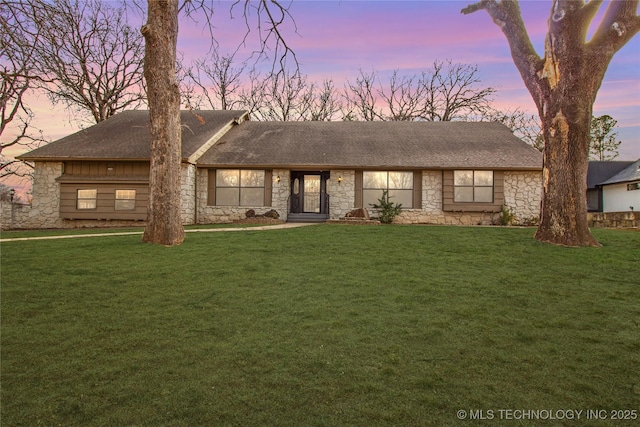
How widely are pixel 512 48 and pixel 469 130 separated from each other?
9801 millimetres

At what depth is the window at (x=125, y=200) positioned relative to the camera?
15.5 metres

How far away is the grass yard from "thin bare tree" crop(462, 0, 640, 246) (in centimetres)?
183

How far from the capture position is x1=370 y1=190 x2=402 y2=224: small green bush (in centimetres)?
1527

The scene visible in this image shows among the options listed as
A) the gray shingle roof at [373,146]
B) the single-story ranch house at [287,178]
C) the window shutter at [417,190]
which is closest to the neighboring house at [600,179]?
the gray shingle roof at [373,146]

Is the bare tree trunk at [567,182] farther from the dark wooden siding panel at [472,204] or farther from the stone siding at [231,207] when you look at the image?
the stone siding at [231,207]

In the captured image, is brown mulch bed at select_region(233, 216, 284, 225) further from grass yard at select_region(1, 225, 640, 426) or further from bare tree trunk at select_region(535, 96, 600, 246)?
bare tree trunk at select_region(535, 96, 600, 246)

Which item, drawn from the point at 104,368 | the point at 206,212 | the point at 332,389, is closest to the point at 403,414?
the point at 332,389

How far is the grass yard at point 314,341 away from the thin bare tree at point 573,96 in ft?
6.01

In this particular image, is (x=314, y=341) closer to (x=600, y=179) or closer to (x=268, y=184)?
(x=268, y=184)

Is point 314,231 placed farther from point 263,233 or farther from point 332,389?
point 332,389

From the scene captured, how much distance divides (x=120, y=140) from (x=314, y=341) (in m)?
16.1

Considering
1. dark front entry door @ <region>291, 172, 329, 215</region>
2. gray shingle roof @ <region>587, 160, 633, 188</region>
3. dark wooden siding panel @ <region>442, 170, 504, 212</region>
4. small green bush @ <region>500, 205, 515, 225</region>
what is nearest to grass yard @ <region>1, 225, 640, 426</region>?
small green bush @ <region>500, 205, 515, 225</region>

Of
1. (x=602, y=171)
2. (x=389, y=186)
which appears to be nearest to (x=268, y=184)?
(x=389, y=186)

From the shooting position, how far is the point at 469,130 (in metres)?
19.0
